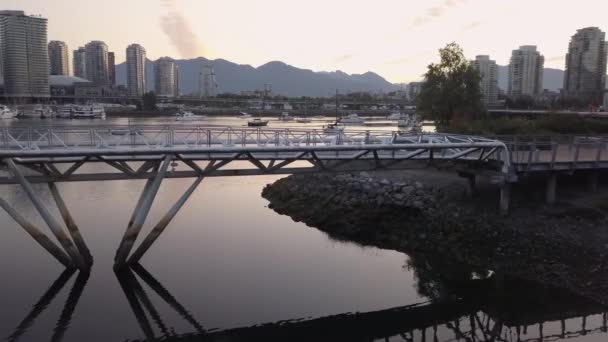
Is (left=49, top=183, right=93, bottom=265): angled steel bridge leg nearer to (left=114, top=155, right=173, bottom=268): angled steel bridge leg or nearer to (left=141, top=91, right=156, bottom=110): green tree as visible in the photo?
(left=114, top=155, right=173, bottom=268): angled steel bridge leg

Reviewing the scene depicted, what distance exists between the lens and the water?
1723cm

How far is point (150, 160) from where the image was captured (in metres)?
20.6

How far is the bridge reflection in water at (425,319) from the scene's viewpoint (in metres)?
16.8

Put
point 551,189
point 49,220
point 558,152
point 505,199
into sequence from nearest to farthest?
1. point 49,220
2. point 505,199
3. point 551,189
4. point 558,152

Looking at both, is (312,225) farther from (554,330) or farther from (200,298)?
(554,330)

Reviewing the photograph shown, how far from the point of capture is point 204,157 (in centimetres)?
2128

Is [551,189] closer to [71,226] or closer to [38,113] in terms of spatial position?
[71,226]

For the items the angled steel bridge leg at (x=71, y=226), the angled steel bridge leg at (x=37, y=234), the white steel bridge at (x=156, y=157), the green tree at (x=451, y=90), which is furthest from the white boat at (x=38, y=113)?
the angled steel bridge leg at (x=37, y=234)

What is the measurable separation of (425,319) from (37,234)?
1521 cm

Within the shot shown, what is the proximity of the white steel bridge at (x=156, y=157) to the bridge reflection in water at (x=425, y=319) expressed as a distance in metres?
2.24

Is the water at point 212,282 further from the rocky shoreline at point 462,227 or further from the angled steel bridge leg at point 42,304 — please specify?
the rocky shoreline at point 462,227

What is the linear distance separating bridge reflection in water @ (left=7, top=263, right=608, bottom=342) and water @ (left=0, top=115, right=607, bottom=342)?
85 mm

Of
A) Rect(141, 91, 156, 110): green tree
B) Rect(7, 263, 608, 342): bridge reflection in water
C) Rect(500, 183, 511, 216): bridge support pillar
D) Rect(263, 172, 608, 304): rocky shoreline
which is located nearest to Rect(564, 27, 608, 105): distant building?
Rect(141, 91, 156, 110): green tree

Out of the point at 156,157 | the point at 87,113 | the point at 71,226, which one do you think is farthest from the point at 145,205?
the point at 87,113
